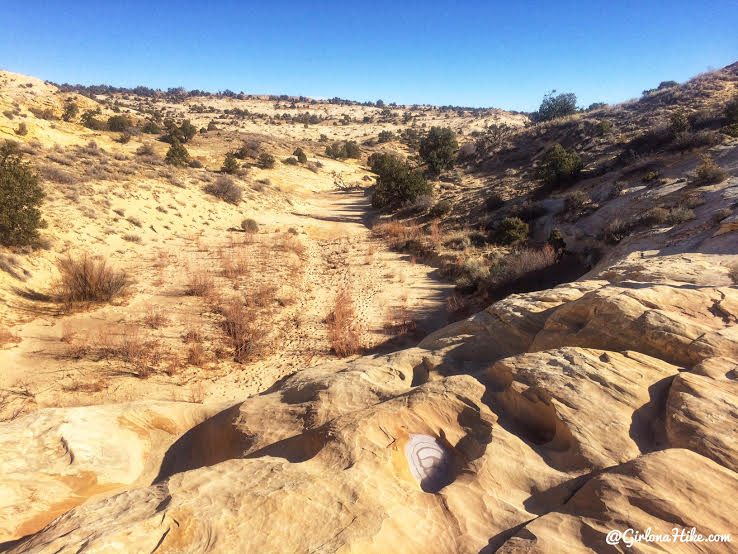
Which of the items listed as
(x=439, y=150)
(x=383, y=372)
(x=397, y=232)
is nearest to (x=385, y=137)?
(x=439, y=150)

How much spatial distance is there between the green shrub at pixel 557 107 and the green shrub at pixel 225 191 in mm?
39119

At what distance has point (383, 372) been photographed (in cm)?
557

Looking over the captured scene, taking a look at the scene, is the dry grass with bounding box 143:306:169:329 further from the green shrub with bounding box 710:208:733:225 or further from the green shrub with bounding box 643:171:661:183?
the green shrub with bounding box 643:171:661:183

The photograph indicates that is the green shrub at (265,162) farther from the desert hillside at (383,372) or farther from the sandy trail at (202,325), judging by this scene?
the sandy trail at (202,325)

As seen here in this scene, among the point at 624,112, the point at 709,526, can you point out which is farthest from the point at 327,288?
the point at 624,112

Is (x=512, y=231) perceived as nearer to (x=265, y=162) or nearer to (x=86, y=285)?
(x=86, y=285)

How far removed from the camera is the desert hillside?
2662mm

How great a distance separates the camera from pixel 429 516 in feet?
9.10

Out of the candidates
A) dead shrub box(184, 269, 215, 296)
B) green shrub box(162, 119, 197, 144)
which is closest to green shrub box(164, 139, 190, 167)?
green shrub box(162, 119, 197, 144)

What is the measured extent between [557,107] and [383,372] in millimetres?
49259

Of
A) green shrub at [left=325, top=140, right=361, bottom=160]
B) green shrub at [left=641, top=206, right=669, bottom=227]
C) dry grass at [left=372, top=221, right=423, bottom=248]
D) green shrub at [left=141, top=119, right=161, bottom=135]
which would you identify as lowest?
dry grass at [left=372, top=221, right=423, bottom=248]

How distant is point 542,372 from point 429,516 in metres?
2.12

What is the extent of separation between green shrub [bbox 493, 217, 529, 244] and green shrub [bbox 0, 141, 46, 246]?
1687 centimetres

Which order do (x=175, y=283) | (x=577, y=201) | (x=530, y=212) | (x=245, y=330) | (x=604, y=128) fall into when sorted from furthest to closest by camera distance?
(x=604, y=128) < (x=530, y=212) < (x=577, y=201) < (x=175, y=283) < (x=245, y=330)
